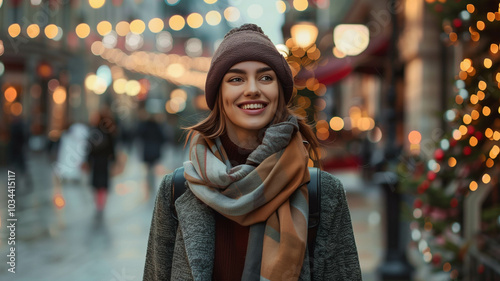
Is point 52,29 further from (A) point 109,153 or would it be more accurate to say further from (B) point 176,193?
(B) point 176,193

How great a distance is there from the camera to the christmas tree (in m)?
4.82

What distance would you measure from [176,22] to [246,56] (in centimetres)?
2040

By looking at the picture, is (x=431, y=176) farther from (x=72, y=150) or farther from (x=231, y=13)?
(x=72, y=150)

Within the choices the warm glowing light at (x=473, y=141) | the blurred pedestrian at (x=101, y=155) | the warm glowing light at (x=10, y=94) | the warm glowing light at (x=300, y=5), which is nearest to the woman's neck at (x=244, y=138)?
the warm glowing light at (x=473, y=141)

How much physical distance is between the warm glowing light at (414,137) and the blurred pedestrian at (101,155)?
6.47 meters

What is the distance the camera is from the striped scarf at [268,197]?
199 centimetres

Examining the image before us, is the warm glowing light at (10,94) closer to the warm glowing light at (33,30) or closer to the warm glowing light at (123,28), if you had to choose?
the warm glowing light at (33,30)

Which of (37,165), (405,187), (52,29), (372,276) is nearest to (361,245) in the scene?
(372,276)

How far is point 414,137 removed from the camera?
12.3 m

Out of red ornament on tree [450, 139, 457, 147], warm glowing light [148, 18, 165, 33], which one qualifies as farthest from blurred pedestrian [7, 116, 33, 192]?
red ornament on tree [450, 139, 457, 147]

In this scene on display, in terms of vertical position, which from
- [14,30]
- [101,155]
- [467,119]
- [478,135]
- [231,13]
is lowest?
[101,155]

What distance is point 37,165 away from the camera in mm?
22938

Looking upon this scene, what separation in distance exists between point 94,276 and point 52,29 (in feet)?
73.2

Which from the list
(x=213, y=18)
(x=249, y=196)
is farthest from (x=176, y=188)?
(x=213, y=18)
